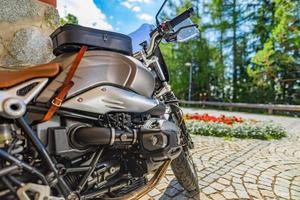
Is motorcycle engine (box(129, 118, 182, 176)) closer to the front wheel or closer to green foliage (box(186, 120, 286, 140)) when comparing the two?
the front wheel

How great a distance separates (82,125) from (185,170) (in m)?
1.08

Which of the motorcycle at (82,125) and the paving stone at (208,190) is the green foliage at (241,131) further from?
the motorcycle at (82,125)

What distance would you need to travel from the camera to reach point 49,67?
3.72ft

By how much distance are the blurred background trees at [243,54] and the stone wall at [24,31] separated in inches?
495

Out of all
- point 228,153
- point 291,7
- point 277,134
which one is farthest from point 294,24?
point 228,153

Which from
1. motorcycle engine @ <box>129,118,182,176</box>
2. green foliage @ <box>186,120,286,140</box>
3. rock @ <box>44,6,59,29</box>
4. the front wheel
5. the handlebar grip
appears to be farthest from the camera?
green foliage @ <box>186,120,286,140</box>

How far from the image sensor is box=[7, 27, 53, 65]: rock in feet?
7.12

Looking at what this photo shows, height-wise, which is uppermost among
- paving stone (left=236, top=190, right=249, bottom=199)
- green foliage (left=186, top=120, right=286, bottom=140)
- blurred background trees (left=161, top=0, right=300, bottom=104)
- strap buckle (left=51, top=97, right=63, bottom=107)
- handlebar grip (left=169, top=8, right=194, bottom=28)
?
blurred background trees (left=161, top=0, right=300, bottom=104)

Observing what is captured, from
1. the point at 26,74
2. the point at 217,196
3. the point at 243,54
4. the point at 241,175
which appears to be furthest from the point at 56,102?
the point at 243,54

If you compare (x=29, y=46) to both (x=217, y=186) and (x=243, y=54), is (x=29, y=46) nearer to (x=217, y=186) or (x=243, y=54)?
(x=217, y=186)

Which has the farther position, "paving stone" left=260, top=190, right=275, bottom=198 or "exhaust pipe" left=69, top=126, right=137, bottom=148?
"paving stone" left=260, top=190, right=275, bottom=198

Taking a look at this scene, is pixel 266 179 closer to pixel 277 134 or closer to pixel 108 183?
pixel 108 183

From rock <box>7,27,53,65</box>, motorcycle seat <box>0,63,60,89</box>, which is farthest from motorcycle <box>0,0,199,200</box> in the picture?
rock <box>7,27,53,65</box>

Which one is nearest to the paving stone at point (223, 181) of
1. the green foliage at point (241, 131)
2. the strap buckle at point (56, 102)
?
the strap buckle at point (56, 102)
